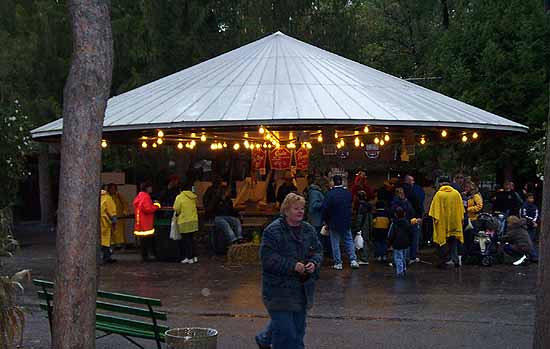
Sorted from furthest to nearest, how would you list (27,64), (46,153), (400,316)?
(46,153)
(27,64)
(400,316)

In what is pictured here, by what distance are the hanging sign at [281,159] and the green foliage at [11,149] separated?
693 cm

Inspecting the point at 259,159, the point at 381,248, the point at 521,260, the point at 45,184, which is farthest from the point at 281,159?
the point at 45,184

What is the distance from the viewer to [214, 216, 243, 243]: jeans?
17.2m

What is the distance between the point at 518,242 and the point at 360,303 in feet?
18.0

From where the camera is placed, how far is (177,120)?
16.4 meters

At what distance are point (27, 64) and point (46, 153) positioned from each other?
3916mm

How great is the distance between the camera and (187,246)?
17.2 metres

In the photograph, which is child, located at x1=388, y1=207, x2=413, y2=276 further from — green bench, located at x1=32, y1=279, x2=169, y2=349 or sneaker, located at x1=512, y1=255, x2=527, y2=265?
green bench, located at x1=32, y1=279, x2=169, y2=349

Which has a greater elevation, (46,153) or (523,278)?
(46,153)

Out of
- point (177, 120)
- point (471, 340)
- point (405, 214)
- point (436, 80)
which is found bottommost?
point (471, 340)

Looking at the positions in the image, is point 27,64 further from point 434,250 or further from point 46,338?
point 46,338

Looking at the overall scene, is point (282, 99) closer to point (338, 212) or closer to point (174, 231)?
point (338, 212)

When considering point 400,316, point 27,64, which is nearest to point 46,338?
point 400,316

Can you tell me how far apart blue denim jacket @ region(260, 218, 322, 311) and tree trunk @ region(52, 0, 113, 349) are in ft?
5.99
